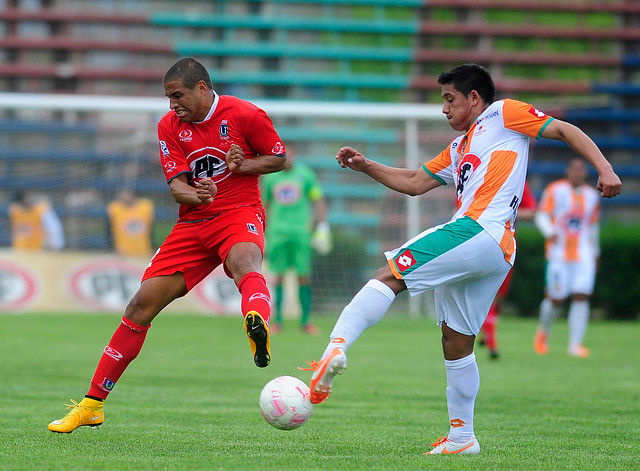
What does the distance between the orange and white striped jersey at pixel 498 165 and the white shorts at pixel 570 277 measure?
7662 millimetres

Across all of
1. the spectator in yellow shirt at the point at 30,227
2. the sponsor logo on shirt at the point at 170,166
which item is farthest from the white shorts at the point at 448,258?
the spectator in yellow shirt at the point at 30,227

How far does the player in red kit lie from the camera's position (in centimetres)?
547

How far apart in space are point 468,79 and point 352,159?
829 millimetres

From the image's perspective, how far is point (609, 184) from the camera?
4.54 meters

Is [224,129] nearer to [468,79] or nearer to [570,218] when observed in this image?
[468,79]

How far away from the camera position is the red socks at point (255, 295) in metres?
5.14

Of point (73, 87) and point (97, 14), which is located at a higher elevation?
point (97, 14)

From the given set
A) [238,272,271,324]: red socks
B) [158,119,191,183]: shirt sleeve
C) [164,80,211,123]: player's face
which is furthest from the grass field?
[164,80,211,123]: player's face

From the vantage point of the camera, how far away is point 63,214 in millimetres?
18766

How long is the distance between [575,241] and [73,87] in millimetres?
30112

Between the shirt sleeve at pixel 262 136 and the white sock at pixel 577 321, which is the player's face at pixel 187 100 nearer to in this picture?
the shirt sleeve at pixel 262 136

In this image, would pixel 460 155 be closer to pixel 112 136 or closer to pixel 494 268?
pixel 494 268

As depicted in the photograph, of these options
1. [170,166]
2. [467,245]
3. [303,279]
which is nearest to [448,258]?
[467,245]

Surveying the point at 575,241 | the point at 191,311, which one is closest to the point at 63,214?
the point at 191,311
